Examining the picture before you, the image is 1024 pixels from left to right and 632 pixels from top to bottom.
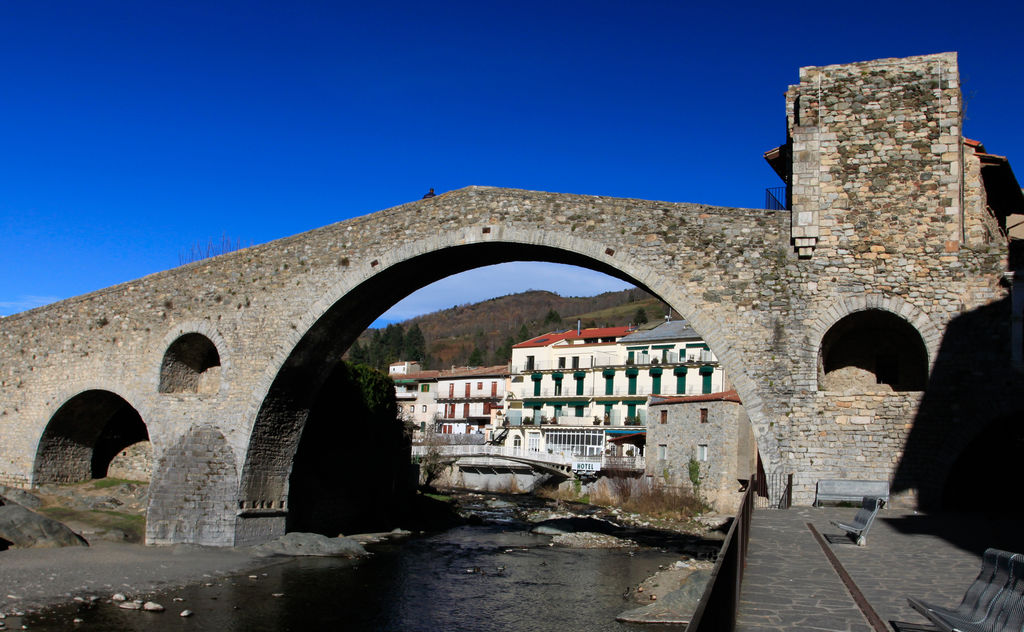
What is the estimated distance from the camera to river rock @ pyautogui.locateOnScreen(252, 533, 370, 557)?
16281mm

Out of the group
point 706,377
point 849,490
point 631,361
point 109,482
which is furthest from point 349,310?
point 631,361

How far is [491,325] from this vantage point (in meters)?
132

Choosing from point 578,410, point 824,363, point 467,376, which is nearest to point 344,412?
point 824,363

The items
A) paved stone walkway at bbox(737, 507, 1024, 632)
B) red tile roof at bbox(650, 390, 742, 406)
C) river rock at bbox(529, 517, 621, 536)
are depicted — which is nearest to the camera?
paved stone walkway at bbox(737, 507, 1024, 632)

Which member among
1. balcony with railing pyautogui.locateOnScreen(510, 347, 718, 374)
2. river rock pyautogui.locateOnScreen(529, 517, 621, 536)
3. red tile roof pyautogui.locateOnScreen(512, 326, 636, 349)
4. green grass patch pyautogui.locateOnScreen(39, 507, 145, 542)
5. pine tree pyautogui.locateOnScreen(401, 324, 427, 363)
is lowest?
river rock pyautogui.locateOnScreen(529, 517, 621, 536)

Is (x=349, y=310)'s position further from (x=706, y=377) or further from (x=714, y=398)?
(x=706, y=377)

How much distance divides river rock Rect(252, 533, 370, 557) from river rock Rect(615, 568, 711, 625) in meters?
6.85

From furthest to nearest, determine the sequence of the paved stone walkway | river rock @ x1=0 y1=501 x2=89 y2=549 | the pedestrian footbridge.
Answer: the pedestrian footbridge, river rock @ x1=0 y1=501 x2=89 y2=549, the paved stone walkway

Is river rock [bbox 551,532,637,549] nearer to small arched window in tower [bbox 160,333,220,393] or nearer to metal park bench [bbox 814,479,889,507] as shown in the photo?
small arched window in tower [bbox 160,333,220,393]

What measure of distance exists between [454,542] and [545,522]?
5.39 meters

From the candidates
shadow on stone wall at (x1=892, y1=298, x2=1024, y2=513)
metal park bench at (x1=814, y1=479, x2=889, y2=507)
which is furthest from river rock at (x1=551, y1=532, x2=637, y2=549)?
shadow on stone wall at (x1=892, y1=298, x2=1024, y2=513)

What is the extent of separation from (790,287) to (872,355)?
5.20 feet

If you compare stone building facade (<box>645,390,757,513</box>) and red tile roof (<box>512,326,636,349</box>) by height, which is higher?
red tile roof (<box>512,326,636,349</box>)

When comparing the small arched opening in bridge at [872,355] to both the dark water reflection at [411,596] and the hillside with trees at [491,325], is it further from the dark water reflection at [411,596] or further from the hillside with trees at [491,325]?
the hillside with trees at [491,325]
